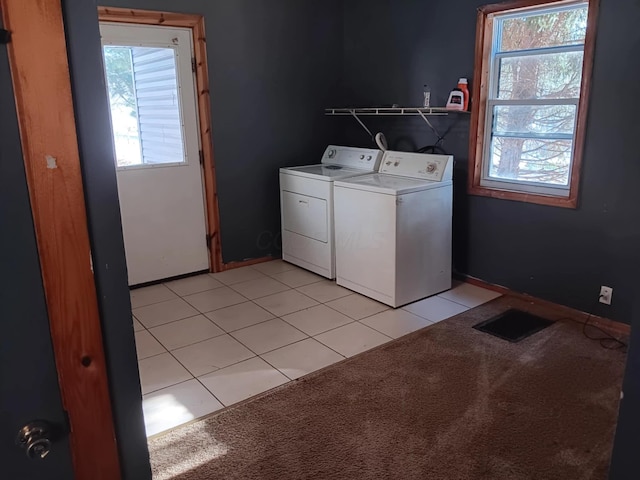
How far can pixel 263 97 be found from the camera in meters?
4.34

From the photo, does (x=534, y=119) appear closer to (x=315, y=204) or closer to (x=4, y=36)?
(x=315, y=204)

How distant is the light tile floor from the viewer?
2613 mm

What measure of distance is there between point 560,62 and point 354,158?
1.70 meters

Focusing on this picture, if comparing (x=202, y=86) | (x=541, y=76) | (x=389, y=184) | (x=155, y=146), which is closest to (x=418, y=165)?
(x=389, y=184)

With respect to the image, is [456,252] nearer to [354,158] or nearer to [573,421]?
[354,158]

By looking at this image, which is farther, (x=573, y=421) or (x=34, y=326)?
(x=573, y=421)

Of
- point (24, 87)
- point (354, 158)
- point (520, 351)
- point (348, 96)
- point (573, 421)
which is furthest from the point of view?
point (348, 96)

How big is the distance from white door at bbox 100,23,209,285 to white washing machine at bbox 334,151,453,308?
1.26 metres

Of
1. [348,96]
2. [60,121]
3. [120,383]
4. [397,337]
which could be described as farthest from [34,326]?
[348,96]

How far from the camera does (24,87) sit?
0.82 m

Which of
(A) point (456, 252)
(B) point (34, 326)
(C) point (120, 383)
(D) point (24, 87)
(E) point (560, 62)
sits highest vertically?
(E) point (560, 62)

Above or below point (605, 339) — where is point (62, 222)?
above

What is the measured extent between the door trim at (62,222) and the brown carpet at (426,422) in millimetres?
1166

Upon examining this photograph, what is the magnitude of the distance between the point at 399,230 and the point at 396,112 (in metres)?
1.30
